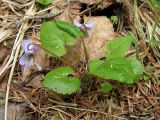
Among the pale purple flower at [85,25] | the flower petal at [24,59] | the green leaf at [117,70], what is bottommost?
the green leaf at [117,70]

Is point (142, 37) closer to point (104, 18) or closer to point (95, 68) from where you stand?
point (104, 18)

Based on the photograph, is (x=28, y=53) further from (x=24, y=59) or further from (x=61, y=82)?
(x=61, y=82)

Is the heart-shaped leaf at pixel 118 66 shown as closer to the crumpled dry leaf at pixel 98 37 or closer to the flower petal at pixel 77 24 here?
the crumpled dry leaf at pixel 98 37

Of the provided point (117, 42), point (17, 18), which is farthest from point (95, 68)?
point (17, 18)

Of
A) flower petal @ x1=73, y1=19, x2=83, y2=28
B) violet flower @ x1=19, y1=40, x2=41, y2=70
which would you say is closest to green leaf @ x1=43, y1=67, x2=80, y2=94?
violet flower @ x1=19, y1=40, x2=41, y2=70

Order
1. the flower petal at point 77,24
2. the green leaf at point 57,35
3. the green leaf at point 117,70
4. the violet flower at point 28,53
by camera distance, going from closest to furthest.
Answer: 1. the green leaf at point 117,70
2. the green leaf at point 57,35
3. the violet flower at point 28,53
4. the flower petal at point 77,24

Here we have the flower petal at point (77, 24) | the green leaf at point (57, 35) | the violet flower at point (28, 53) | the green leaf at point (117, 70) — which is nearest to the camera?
the green leaf at point (117, 70)

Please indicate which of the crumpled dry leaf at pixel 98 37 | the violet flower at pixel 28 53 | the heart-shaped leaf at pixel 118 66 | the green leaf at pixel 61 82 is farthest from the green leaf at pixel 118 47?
the violet flower at pixel 28 53

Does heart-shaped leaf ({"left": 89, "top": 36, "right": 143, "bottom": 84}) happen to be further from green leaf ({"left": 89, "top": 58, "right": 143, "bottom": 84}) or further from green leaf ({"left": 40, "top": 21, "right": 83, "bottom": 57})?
green leaf ({"left": 40, "top": 21, "right": 83, "bottom": 57})
